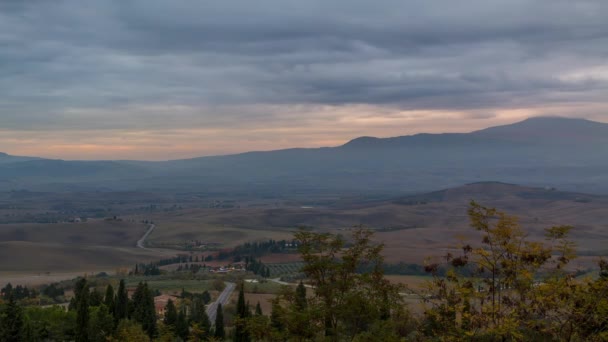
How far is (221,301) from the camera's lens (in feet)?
260

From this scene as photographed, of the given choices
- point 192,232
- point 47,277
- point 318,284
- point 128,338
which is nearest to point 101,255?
point 47,277

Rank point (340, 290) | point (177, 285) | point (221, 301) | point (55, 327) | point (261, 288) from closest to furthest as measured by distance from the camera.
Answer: point (340, 290), point (55, 327), point (221, 301), point (261, 288), point (177, 285)

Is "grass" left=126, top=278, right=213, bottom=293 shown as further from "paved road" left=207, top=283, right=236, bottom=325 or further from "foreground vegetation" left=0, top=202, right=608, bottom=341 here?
"foreground vegetation" left=0, top=202, right=608, bottom=341

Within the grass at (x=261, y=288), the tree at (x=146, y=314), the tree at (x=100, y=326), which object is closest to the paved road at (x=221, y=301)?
the grass at (x=261, y=288)

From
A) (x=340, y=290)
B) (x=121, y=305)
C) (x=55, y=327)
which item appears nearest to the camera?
(x=340, y=290)

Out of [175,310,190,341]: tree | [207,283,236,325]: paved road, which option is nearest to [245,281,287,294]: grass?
[207,283,236,325]: paved road

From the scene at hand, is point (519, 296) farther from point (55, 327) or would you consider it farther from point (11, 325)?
point (55, 327)

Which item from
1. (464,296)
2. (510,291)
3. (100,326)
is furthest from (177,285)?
(510,291)

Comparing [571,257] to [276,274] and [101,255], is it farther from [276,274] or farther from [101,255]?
[101,255]

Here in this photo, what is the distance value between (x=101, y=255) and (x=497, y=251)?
14034 centimetres

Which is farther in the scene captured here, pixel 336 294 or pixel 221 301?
pixel 221 301

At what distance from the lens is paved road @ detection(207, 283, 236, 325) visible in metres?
69.2

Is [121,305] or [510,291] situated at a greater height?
[510,291]

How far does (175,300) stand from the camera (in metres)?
76.9
